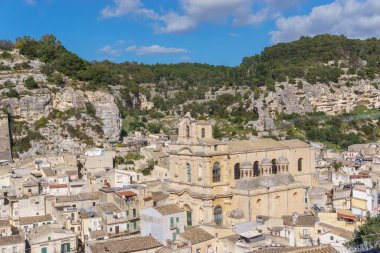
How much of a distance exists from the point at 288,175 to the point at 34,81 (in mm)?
54531

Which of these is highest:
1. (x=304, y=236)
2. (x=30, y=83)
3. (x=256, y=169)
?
(x=30, y=83)

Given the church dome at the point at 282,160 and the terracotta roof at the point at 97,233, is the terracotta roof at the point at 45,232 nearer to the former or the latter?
the terracotta roof at the point at 97,233

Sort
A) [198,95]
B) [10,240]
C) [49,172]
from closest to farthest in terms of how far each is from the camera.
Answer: [10,240] < [49,172] < [198,95]

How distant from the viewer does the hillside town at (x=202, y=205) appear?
31256 mm

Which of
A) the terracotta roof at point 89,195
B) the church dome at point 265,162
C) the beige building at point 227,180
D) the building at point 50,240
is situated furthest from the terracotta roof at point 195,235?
the terracotta roof at point 89,195

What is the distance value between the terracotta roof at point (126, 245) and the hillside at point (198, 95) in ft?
137

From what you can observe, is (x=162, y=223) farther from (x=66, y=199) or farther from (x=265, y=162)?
(x=66, y=199)

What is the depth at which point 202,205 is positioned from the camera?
124 feet

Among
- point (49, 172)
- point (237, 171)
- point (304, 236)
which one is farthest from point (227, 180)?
point (49, 172)

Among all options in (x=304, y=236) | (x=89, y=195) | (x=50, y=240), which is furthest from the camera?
(x=89, y=195)

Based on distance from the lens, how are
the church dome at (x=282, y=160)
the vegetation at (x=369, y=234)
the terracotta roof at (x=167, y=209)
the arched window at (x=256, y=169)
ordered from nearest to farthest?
1. the vegetation at (x=369, y=234)
2. the terracotta roof at (x=167, y=209)
3. the arched window at (x=256, y=169)
4. the church dome at (x=282, y=160)

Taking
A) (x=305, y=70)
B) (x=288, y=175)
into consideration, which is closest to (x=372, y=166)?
(x=288, y=175)

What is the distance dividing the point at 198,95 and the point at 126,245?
9161 cm

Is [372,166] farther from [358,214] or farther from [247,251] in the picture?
[247,251]
